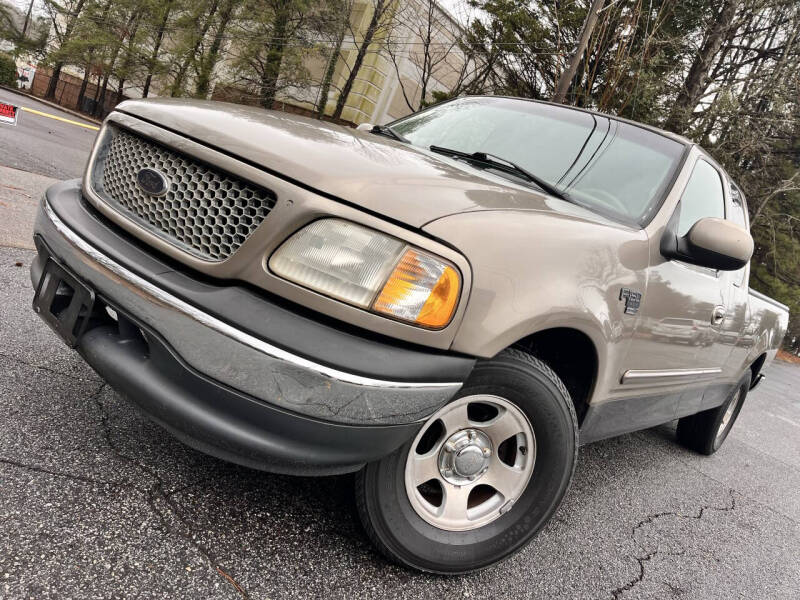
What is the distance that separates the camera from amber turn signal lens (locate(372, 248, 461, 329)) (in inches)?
58.2

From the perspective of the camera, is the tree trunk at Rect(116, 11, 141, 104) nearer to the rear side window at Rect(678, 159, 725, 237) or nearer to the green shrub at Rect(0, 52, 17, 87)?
the green shrub at Rect(0, 52, 17, 87)

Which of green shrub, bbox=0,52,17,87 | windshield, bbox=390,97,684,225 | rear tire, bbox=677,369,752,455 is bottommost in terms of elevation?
green shrub, bbox=0,52,17,87

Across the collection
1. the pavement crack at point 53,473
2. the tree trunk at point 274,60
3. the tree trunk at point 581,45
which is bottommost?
the pavement crack at point 53,473

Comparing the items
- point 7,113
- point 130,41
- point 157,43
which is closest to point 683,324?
point 7,113

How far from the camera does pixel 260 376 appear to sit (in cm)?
141

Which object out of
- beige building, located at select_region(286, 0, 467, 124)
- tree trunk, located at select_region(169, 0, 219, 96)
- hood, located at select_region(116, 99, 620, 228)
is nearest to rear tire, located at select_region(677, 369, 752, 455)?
hood, located at select_region(116, 99, 620, 228)

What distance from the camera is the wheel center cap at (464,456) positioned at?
6.03ft

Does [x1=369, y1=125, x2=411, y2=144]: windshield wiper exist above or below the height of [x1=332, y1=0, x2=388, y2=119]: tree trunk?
below

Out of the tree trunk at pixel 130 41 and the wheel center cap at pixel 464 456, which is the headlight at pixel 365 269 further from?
the tree trunk at pixel 130 41

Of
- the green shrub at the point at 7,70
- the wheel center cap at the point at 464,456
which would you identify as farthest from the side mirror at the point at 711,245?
the green shrub at the point at 7,70

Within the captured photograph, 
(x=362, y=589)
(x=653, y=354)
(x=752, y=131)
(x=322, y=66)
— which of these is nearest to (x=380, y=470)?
(x=362, y=589)

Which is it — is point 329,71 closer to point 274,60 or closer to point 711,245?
point 274,60

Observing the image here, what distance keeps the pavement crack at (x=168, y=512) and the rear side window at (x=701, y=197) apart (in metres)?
2.19

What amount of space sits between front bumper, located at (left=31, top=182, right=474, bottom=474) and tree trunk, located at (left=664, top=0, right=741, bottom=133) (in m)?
15.1
